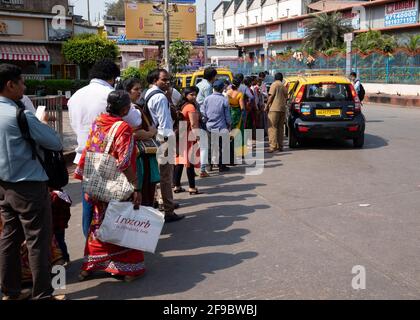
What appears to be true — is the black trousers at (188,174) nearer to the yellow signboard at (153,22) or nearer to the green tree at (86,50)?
the green tree at (86,50)

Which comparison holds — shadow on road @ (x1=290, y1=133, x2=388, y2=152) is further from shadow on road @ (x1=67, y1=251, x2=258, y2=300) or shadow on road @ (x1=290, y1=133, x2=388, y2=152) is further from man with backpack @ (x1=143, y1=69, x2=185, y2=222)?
shadow on road @ (x1=67, y1=251, x2=258, y2=300)

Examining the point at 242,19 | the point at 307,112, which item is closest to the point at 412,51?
A: the point at 307,112

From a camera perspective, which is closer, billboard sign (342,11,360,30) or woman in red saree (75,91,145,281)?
woman in red saree (75,91,145,281)

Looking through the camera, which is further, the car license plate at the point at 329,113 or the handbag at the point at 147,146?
the car license plate at the point at 329,113

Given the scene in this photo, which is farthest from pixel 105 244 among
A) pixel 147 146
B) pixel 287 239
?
pixel 287 239

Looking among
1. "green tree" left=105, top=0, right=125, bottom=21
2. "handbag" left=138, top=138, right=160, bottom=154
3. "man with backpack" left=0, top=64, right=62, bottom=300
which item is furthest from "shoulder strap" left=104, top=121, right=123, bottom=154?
"green tree" left=105, top=0, right=125, bottom=21

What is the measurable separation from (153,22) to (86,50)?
6.03 meters

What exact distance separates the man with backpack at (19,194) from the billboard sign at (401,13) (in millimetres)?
41119

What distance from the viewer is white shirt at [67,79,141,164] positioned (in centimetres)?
478

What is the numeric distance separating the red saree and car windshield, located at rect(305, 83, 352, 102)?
7378 mm

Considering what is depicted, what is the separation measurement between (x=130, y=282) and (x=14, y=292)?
0.95 m

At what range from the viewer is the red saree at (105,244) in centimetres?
425

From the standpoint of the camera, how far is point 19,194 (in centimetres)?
362

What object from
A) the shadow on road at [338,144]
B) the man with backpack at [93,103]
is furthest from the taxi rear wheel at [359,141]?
the man with backpack at [93,103]
